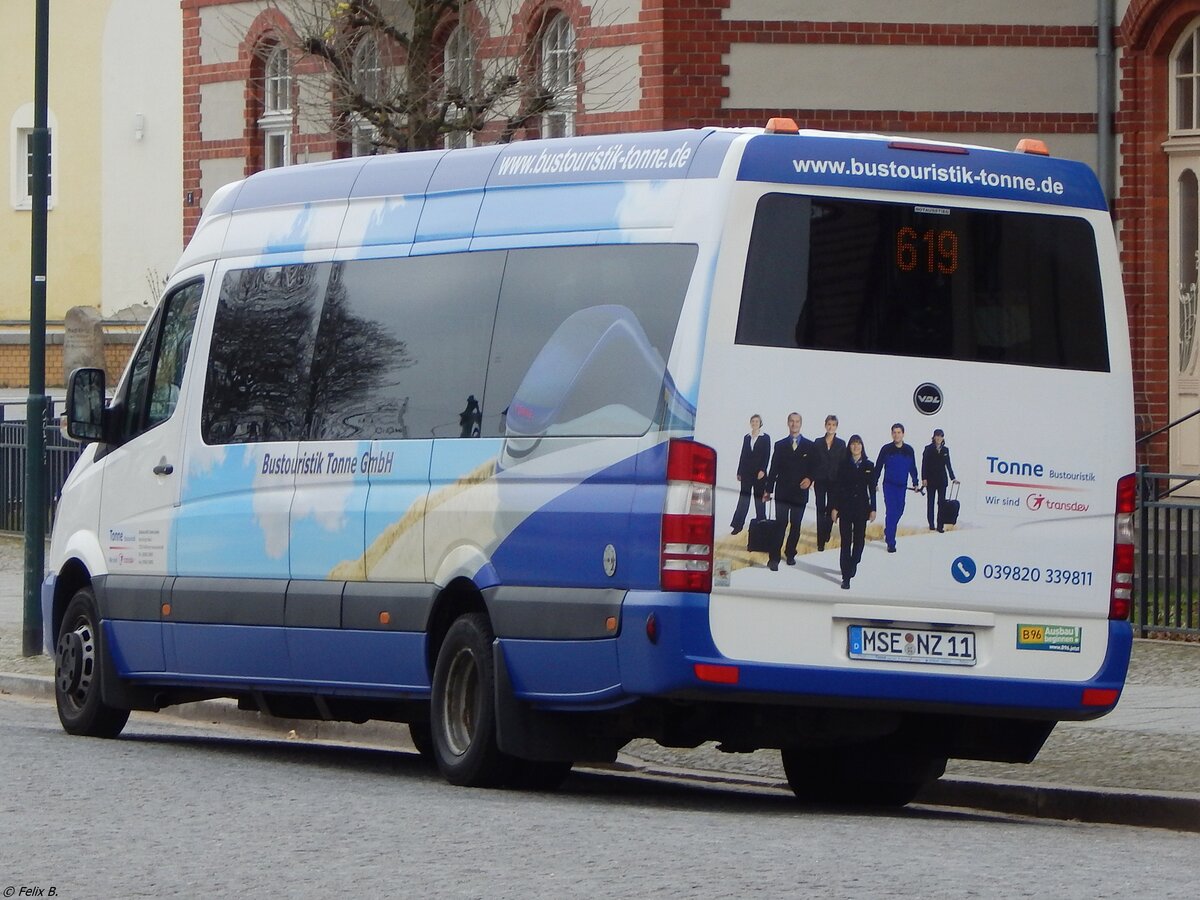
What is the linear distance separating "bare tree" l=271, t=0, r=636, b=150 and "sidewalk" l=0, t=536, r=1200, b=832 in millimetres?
6467

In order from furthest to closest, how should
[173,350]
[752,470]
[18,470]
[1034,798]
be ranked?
[18,470] → [173,350] → [1034,798] → [752,470]

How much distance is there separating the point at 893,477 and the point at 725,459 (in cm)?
71

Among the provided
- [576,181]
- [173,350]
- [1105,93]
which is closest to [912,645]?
[576,181]

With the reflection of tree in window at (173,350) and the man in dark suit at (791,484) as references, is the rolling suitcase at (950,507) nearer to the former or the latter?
the man in dark suit at (791,484)

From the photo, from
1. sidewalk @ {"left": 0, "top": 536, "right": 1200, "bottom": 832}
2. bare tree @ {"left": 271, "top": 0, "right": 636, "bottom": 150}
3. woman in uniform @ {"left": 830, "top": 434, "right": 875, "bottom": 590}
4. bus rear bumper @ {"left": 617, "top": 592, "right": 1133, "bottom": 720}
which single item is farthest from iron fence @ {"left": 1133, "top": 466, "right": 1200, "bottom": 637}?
woman in uniform @ {"left": 830, "top": 434, "right": 875, "bottom": 590}

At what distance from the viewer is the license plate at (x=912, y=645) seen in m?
9.65

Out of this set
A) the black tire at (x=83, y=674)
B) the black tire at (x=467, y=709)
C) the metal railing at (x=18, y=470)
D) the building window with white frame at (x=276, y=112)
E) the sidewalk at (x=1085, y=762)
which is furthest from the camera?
the building window with white frame at (x=276, y=112)

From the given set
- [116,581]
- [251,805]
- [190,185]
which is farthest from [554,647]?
[190,185]

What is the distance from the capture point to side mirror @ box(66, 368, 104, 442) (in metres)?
12.9

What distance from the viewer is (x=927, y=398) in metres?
9.75

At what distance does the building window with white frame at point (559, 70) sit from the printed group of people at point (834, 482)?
13445 mm

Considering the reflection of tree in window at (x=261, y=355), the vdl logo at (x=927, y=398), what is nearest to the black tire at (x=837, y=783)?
the vdl logo at (x=927, y=398)

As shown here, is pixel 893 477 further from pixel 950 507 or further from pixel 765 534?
pixel 765 534

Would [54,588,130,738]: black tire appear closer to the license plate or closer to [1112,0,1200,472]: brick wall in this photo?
the license plate
